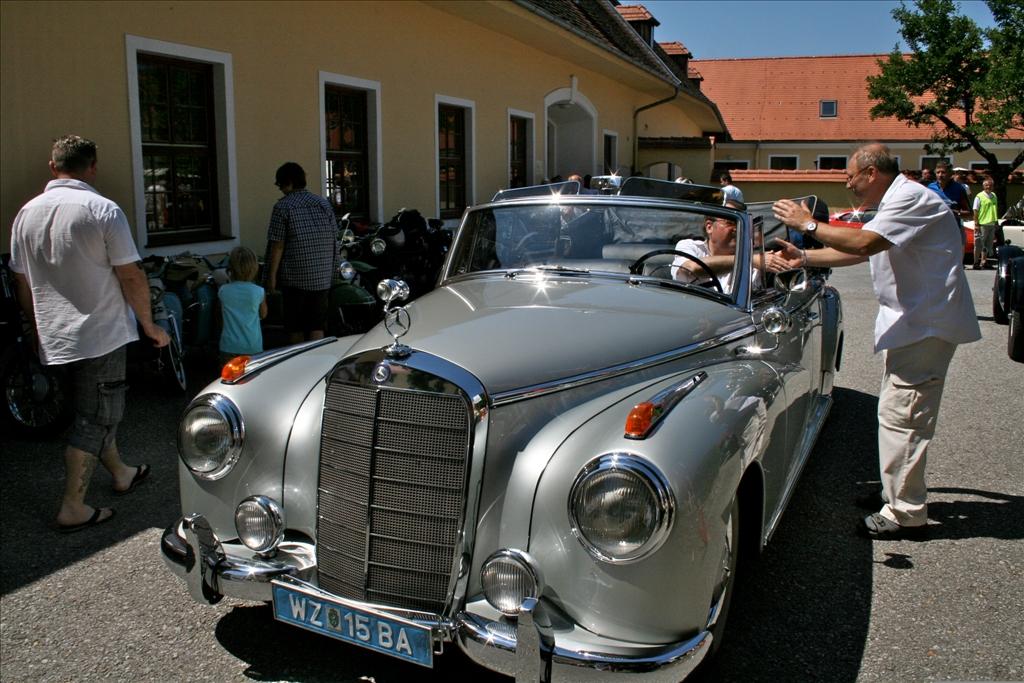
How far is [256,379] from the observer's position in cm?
337

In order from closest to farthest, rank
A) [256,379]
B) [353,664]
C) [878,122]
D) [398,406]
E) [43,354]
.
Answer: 1. [398,406]
2. [353,664]
3. [256,379]
4. [43,354]
5. [878,122]

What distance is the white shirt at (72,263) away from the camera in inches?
164

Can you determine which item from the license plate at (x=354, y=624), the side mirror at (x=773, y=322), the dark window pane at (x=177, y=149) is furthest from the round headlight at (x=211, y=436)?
the dark window pane at (x=177, y=149)

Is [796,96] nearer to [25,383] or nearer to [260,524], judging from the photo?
[25,383]

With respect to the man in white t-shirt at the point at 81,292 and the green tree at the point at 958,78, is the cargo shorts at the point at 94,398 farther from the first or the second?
the green tree at the point at 958,78

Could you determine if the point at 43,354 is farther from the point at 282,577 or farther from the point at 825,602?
the point at 825,602

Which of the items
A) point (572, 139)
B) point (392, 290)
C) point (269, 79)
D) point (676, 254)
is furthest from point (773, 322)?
point (572, 139)

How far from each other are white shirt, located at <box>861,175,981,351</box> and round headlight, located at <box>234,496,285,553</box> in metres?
2.77

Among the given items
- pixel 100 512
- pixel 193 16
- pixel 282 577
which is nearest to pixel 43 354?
pixel 100 512

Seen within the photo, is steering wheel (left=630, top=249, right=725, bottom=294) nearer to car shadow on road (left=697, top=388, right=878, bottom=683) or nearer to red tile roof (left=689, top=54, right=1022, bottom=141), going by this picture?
car shadow on road (left=697, top=388, right=878, bottom=683)

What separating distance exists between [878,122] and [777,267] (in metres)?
39.0

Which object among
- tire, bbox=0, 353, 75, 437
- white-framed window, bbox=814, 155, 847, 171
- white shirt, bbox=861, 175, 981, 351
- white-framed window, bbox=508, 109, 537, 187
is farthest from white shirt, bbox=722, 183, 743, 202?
white-framed window, bbox=814, 155, 847, 171

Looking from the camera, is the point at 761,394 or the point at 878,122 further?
the point at 878,122

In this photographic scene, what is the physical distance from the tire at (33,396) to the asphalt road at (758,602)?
27cm
